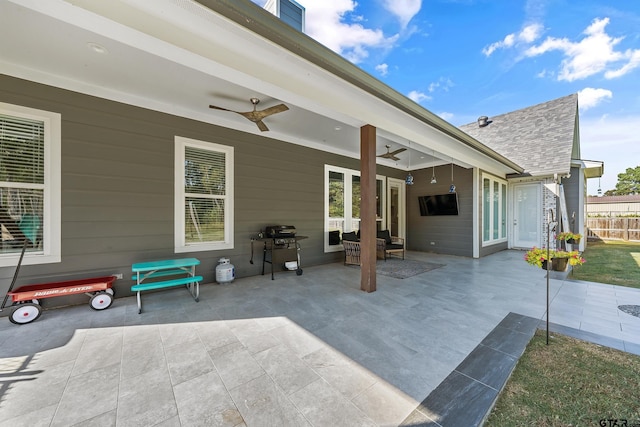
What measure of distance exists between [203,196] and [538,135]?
35.5 feet

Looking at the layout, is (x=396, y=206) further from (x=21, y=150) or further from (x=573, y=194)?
(x=21, y=150)

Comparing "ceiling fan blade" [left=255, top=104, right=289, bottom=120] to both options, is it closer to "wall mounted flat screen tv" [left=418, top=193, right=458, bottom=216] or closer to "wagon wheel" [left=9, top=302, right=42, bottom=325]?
"wagon wheel" [left=9, top=302, right=42, bottom=325]

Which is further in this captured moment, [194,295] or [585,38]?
[585,38]

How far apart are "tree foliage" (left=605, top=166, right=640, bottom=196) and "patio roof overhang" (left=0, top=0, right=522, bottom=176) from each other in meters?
39.1

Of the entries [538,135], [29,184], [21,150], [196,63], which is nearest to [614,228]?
[538,135]

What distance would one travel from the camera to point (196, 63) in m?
2.43

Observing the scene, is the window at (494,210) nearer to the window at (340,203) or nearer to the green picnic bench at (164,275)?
the window at (340,203)

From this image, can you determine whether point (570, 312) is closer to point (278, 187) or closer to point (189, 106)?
point (278, 187)

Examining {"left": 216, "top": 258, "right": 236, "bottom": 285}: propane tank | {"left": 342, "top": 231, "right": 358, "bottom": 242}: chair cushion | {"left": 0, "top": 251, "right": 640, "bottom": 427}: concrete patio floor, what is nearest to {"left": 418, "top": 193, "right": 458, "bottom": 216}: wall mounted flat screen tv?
{"left": 342, "top": 231, "right": 358, "bottom": 242}: chair cushion

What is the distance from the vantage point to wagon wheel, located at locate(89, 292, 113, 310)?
312 centimetres

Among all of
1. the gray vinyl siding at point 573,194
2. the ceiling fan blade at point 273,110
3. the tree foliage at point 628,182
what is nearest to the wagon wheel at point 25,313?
the ceiling fan blade at point 273,110

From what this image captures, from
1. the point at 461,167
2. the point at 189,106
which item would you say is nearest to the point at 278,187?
the point at 189,106

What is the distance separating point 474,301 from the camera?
3473 mm

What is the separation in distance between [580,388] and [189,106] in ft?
18.2
